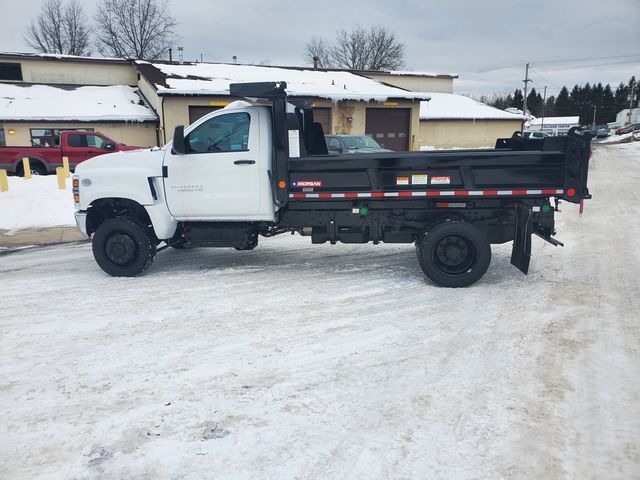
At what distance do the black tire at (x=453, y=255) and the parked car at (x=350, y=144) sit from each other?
9096 mm

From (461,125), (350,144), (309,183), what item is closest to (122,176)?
(309,183)

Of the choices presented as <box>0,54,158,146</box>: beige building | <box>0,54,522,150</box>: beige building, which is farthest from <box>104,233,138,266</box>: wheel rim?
<box>0,54,158,146</box>: beige building

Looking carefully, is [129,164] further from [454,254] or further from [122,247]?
[454,254]

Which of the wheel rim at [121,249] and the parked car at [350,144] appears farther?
the parked car at [350,144]

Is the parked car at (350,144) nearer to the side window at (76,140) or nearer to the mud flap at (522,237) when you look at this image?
the mud flap at (522,237)

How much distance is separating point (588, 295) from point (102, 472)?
17.9ft

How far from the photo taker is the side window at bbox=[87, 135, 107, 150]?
1931 centimetres

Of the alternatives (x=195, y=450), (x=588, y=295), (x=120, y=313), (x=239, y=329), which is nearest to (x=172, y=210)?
(x=120, y=313)

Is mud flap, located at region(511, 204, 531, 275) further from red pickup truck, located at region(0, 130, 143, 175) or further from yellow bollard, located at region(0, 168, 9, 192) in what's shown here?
red pickup truck, located at region(0, 130, 143, 175)

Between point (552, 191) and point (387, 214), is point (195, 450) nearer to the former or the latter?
point (387, 214)

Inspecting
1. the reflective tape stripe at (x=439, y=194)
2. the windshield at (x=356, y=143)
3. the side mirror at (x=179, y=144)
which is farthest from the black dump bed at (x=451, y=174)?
the windshield at (x=356, y=143)

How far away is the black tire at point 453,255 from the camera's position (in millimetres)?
6250

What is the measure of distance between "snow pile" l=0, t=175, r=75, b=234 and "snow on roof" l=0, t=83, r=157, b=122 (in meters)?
10.3

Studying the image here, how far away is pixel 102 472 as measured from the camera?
296 cm
